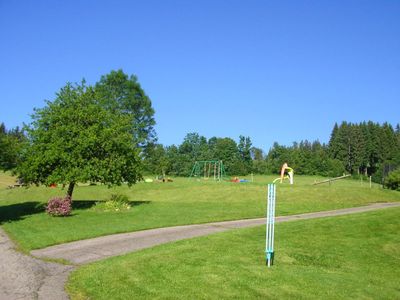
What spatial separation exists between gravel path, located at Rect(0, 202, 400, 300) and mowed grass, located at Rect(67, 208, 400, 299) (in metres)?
0.55

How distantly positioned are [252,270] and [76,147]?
653 inches

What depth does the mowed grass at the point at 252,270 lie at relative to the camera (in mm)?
8469

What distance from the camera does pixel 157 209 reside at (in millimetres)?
23984

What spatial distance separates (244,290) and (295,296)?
989mm

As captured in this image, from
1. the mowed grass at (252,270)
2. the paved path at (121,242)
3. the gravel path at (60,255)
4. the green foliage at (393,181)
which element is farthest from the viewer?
the green foliage at (393,181)

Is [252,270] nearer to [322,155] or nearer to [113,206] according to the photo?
[113,206]

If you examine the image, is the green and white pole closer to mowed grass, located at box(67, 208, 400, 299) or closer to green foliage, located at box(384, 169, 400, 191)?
mowed grass, located at box(67, 208, 400, 299)

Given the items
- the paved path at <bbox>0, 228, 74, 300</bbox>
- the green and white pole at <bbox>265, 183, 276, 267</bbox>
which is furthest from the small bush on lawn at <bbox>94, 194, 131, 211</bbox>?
the green and white pole at <bbox>265, 183, 276, 267</bbox>

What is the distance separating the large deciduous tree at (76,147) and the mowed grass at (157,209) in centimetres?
212

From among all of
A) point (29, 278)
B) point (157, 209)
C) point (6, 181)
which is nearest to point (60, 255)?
point (29, 278)

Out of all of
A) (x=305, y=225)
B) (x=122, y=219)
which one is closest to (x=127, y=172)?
(x=122, y=219)

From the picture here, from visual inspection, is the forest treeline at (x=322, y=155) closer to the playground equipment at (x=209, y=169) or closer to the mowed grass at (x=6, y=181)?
the playground equipment at (x=209, y=169)

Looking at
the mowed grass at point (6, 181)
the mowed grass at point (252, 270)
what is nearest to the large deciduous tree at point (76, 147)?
the mowed grass at point (252, 270)

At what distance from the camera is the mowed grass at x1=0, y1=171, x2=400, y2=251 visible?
653 inches
